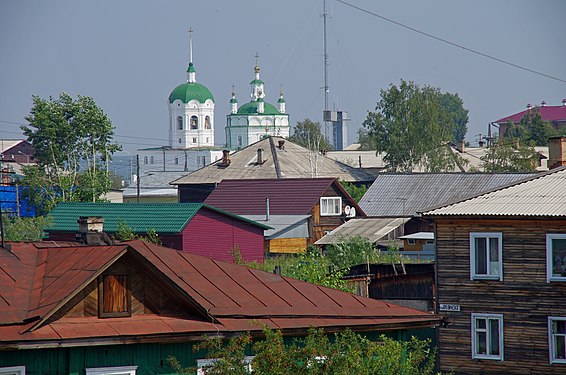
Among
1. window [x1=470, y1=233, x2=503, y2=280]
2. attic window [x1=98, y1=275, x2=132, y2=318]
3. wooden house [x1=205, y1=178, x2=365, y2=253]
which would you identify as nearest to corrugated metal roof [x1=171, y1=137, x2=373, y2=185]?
wooden house [x1=205, y1=178, x2=365, y2=253]

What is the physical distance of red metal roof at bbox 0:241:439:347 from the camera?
1512cm

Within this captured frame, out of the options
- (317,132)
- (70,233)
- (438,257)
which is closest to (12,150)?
(317,132)

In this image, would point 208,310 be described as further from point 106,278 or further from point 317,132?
point 317,132

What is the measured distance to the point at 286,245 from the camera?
180ft

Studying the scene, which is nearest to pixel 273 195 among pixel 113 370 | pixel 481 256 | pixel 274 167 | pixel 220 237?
pixel 220 237

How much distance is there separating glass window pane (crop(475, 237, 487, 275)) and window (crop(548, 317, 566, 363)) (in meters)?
1.92

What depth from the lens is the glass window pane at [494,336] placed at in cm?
2602

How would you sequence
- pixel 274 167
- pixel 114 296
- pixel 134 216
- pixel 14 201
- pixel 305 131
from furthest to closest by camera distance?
1. pixel 305 131
2. pixel 274 167
3. pixel 14 201
4. pixel 134 216
5. pixel 114 296

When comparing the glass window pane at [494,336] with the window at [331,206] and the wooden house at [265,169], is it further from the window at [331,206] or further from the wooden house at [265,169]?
the wooden house at [265,169]

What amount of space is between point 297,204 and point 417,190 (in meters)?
6.44

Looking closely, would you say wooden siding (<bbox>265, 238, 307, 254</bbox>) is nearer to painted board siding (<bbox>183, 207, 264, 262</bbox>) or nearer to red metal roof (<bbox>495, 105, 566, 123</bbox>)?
painted board siding (<bbox>183, 207, 264, 262</bbox>)

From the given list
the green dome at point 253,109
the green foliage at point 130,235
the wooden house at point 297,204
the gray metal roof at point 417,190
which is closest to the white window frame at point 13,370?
the green foliage at point 130,235

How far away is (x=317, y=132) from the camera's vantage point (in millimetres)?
145000

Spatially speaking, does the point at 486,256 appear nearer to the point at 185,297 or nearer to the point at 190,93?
the point at 185,297
